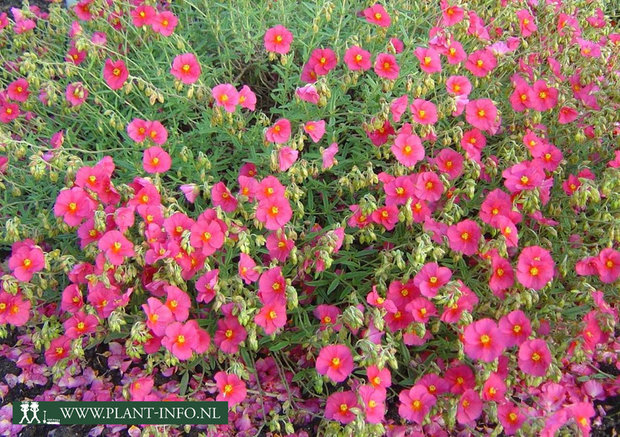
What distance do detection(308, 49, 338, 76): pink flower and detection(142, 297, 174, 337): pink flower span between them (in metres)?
1.44

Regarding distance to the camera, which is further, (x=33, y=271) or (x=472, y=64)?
(x=472, y=64)

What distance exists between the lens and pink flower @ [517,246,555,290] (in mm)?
2551

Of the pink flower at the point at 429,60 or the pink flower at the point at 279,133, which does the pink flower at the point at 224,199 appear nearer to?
the pink flower at the point at 279,133

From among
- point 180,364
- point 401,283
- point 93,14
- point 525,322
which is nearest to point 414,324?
point 401,283

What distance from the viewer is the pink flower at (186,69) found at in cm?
294

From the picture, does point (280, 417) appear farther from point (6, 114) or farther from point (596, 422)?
point (6, 114)

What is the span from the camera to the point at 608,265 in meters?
2.58

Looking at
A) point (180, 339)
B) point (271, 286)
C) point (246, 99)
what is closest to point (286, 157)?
point (246, 99)

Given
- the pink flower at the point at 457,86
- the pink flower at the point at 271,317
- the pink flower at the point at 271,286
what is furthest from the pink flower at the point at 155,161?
the pink flower at the point at 457,86

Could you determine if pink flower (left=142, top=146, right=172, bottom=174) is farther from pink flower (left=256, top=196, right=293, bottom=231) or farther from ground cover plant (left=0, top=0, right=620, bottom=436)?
pink flower (left=256, top=196, right=293, bottom=231)

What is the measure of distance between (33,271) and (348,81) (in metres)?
1.74

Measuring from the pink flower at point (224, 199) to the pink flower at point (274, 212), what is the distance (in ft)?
0.57

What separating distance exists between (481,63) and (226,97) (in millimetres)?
1376

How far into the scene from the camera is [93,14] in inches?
133
